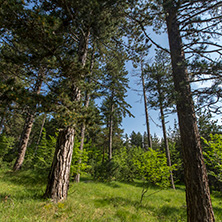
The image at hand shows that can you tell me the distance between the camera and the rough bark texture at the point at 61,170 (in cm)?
366

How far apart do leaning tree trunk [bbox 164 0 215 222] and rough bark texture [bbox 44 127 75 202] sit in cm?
343

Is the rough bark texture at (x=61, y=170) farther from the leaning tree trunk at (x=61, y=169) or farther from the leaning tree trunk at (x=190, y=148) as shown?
the leaning tree trunk at (x=190, y=148)

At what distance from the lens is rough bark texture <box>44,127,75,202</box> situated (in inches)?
144

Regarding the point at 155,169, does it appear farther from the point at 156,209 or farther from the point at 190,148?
the point at 190,148

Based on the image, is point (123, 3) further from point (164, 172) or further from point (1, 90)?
point (164, 172)

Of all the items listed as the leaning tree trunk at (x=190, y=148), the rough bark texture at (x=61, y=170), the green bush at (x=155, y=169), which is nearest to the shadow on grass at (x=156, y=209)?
the green bush at (x=155, y=169)

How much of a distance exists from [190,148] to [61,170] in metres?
3.76

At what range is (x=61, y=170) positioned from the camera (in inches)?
151

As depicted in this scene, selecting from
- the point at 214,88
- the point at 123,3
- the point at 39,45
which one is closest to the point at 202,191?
the point at 214,88

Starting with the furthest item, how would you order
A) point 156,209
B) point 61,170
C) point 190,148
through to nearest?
point 156,209 < point 61,170 < point 190,148

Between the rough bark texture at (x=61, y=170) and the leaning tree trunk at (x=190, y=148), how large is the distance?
3429 millimetres

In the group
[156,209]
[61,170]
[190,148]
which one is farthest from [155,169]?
[61,170]

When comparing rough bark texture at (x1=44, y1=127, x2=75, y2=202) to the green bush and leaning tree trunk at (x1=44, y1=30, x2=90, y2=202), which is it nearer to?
leaning tree trunk at (x1=44, y1=30, x2=90, y2=202)

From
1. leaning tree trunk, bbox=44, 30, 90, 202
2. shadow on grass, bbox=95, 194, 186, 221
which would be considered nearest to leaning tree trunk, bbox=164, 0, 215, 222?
shadow on grass, bbox=95, 194, 186, 221
